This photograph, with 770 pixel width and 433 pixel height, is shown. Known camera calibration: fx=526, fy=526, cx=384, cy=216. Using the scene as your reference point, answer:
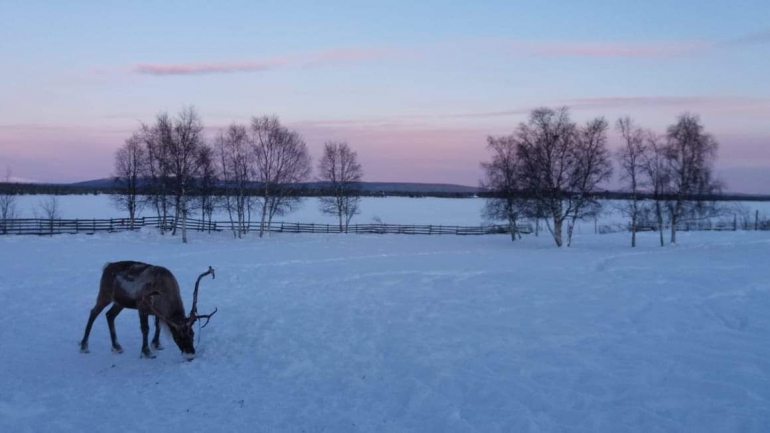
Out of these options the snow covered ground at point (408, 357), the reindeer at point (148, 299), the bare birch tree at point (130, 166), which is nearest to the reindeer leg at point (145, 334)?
the reindeer at point (148, 299)

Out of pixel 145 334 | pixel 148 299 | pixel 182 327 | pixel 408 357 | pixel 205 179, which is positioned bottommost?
pixel 408 357

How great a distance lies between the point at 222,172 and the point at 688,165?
40164 millimetres

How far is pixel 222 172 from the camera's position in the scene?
50.5 meters

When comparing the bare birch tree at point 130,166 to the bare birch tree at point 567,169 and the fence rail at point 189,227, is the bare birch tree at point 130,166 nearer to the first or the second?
the fence rail at point 189,227

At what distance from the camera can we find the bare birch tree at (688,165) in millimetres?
40000

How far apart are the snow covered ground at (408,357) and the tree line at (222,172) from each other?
20.1m

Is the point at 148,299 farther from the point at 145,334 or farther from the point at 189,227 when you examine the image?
the point at 189,227

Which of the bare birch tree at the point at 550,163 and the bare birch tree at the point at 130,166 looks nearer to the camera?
the bare birch tree at the point at 550,163

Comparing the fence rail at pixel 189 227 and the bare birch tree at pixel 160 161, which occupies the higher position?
the bare birch tree at pixel 160 161

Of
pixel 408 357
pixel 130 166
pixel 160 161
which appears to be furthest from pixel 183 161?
pixel 408 357

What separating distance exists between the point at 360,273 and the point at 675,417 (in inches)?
670

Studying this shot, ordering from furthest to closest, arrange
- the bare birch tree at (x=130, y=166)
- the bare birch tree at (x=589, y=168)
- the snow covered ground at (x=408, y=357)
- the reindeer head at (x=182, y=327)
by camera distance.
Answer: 1. the bare birch tree at (x=130, y=166)
2. the bare birch tree at (x=589, y=168)
3. the reindeer head at (x=182, y=327)
4. the snow covered ground at (x=408, y=357)

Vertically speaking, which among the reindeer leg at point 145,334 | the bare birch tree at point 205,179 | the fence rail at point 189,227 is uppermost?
the bare birch tree at point 205,179

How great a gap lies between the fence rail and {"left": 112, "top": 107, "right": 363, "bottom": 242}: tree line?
0.94 meters
